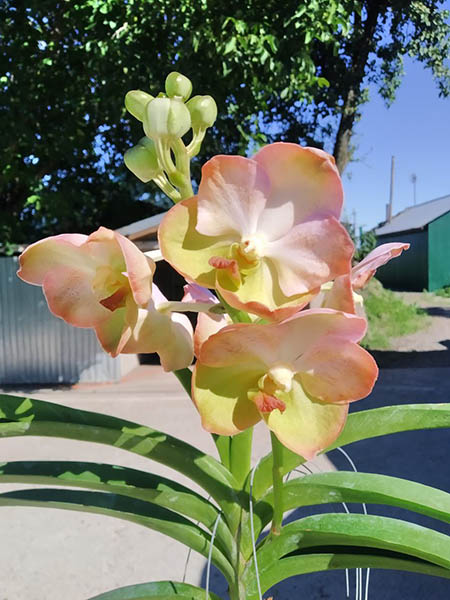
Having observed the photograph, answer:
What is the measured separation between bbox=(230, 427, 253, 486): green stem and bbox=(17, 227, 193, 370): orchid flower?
152 millimetres

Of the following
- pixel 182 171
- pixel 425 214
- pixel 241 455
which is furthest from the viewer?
pixel 425 214

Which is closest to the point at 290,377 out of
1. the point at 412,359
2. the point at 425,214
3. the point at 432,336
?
the point at 412,359

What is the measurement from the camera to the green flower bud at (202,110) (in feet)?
1.97

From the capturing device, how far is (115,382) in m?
6.52

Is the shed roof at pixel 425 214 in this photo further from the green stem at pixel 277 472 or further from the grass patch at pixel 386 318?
the green stem at pixel 277 472

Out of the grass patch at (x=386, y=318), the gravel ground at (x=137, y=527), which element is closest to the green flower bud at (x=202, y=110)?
the gravel ground at (x=137, y=527)

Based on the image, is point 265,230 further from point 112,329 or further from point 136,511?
point 136,511

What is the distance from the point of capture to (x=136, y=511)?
0.69m

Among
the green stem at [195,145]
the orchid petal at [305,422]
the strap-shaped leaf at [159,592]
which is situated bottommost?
the strap-shaped leaf at [159,592]

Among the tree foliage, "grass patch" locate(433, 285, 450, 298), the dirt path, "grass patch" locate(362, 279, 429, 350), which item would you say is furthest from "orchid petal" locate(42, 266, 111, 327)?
"grass patch" locate(433, 285, 450, 298)

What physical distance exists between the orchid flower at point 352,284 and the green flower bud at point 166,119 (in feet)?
0.74

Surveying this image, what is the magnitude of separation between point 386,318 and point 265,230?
10.7 m

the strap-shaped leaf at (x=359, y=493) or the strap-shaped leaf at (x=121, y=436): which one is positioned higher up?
the strap-shaped leaf at (x=121, y=436)

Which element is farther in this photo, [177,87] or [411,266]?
[411,266]
